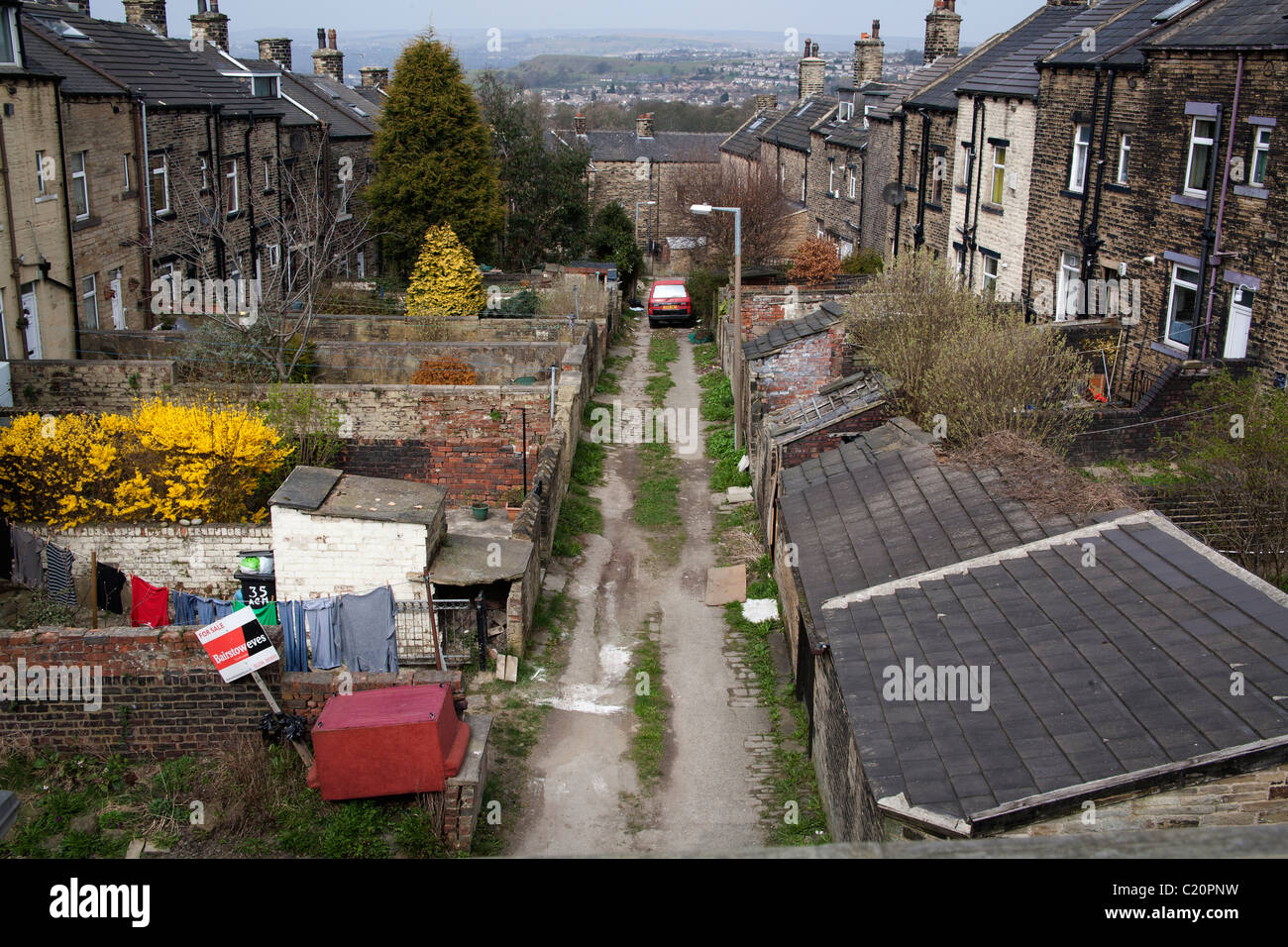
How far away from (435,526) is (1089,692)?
27.6ft

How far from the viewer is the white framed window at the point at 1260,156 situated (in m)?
15.9

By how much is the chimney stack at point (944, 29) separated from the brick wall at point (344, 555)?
32.2 metres

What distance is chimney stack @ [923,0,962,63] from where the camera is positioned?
37219 millimetres

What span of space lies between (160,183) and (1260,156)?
23776 millimetres

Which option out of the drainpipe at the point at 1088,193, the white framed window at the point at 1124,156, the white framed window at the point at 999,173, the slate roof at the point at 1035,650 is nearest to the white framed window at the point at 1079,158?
the drainpipe at the point at 1088,193

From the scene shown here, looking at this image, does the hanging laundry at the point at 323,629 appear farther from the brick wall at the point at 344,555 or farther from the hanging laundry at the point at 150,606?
the hanging laundry at the point at 150,606

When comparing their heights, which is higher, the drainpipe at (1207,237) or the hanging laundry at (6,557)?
the drainpipe at (1207,237)

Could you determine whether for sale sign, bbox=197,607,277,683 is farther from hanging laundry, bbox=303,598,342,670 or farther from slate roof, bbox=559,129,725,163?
slate roof, bbox=559,129,725,163

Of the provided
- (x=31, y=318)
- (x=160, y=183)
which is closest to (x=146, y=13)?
(x=160, y=183)

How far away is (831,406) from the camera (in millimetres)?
16922

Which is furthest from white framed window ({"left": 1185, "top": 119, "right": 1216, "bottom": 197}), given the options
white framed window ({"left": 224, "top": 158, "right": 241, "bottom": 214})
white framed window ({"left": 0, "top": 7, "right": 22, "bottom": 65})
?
white framed window ({"left": 224, "top": 158, "right": 241, "bottom": 214})

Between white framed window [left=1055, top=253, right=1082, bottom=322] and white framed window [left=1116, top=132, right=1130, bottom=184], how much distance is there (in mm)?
2077

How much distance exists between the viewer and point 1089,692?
25.0ft
